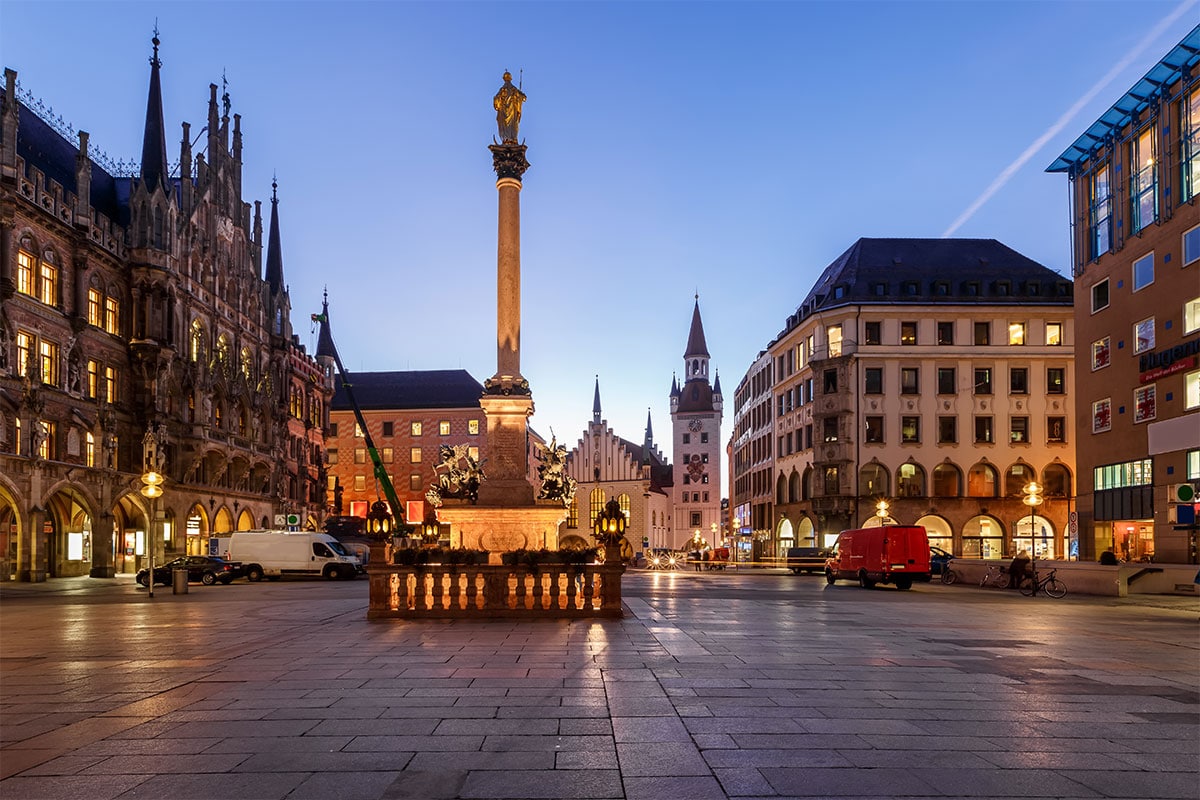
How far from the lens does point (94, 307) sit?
52094 millimetres

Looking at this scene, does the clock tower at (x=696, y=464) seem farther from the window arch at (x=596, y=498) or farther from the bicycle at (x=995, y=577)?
the bicycle at (x=995, y=577)

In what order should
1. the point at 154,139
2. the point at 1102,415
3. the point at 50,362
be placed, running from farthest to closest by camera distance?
the point at 154,139, the point at 1102,415, the point at 50,362

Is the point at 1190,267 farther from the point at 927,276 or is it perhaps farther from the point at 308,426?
the point at 308,426

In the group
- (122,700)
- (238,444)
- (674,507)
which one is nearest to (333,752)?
(122,700)

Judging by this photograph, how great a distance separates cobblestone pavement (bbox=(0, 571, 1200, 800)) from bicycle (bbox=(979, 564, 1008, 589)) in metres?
23.4

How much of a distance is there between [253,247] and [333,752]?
73076 mm

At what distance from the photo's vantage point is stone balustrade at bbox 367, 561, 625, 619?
20.1 metres

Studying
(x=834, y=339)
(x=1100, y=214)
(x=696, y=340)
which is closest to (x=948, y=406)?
(x=834, y=339)

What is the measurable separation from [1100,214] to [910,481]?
2433cm

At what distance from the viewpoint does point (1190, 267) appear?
138 feet

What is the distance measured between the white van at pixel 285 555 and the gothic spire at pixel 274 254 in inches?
1532

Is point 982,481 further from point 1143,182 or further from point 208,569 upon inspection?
point 208,569

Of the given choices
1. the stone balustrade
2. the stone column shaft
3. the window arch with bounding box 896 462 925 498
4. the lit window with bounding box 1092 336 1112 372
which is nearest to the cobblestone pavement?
the stone balustrade

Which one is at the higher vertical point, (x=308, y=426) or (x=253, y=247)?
(x=253, y=247)
